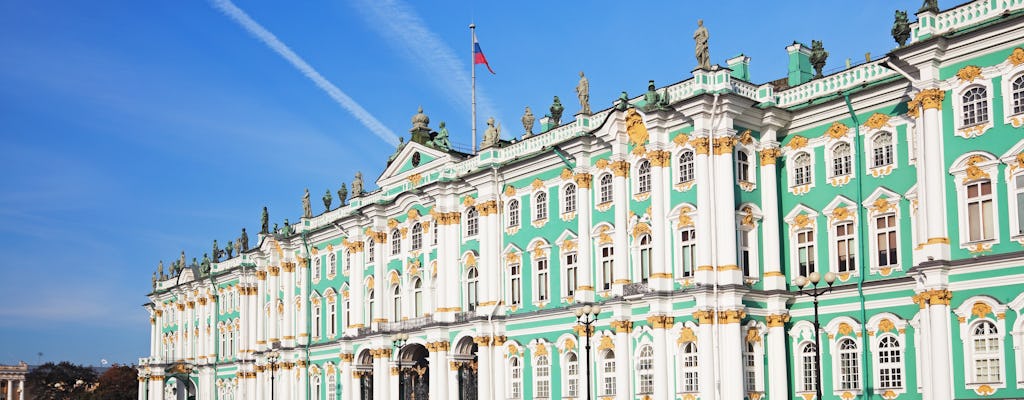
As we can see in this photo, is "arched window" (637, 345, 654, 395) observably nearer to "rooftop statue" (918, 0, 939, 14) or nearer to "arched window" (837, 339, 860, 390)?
"arched window" (837, 339, 860, 390)

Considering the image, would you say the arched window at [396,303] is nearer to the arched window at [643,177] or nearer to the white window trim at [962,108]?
the arched window at [643,177]

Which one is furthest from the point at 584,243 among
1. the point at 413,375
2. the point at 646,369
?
the point at 413,375

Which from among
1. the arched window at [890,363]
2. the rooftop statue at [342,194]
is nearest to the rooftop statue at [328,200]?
the rooftop statue at [342,194]

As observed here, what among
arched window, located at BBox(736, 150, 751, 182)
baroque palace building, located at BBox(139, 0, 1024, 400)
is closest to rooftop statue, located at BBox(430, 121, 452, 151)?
baroque palace building, located at BBox(139, 0, 1024, 400)

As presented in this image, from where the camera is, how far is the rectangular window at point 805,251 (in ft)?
148

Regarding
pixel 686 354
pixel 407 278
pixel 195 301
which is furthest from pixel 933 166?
→ pixel 195 301

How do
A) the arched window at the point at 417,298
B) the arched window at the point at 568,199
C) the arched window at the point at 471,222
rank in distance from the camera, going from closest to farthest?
the arched window at the point at 568,199
the arched window at the point at 471,222
the arched window at the point at 417,298

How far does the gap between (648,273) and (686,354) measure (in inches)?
158

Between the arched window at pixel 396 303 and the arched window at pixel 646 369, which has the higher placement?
the arched window at pixel 396 303

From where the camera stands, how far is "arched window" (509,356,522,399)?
5556 cm

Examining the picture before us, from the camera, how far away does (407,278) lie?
209 ft

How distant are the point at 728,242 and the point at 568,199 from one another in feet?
34.9

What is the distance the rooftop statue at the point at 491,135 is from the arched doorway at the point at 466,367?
9.74 meters

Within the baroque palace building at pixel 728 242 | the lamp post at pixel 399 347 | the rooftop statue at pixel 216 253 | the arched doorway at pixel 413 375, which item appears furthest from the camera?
the rooftop statue at pixel 216 253
